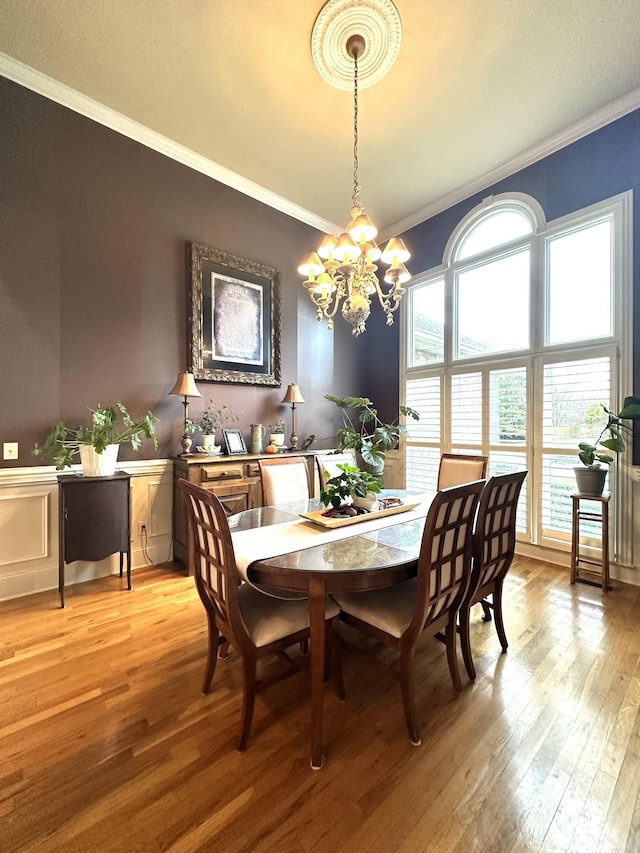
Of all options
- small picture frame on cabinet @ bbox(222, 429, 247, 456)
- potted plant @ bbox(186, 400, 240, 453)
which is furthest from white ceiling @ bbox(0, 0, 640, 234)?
small picture frame on cabinet @ bbox(222, 429, 247, 456)

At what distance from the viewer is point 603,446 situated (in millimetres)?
2752

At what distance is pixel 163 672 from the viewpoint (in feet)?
5.93

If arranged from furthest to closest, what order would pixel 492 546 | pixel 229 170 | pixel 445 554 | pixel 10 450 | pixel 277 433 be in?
pixel 277 433
pixel 229 170
pixel 10 450
pixel 492 546
pixel 445 554

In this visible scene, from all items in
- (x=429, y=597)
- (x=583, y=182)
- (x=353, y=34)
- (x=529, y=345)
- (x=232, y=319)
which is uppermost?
(x=353, y=34)

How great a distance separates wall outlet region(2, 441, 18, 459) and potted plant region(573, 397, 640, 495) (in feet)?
14.1

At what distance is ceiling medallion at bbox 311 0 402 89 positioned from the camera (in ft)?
6.93

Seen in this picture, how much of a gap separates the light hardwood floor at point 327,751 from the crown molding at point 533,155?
390cm

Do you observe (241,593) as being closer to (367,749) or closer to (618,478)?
(367,749)

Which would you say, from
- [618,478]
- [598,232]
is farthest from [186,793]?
[598,232]

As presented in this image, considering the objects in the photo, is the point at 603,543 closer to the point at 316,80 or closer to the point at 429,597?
the point at 429,597

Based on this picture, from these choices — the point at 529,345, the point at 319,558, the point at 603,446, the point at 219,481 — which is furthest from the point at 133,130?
the point at 603,446

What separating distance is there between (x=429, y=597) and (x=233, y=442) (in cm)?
249

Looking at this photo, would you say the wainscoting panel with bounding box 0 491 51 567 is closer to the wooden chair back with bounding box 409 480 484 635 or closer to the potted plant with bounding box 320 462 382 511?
the potted plant with bounding box 320 462 382 511

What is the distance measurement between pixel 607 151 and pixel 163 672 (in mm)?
4951
